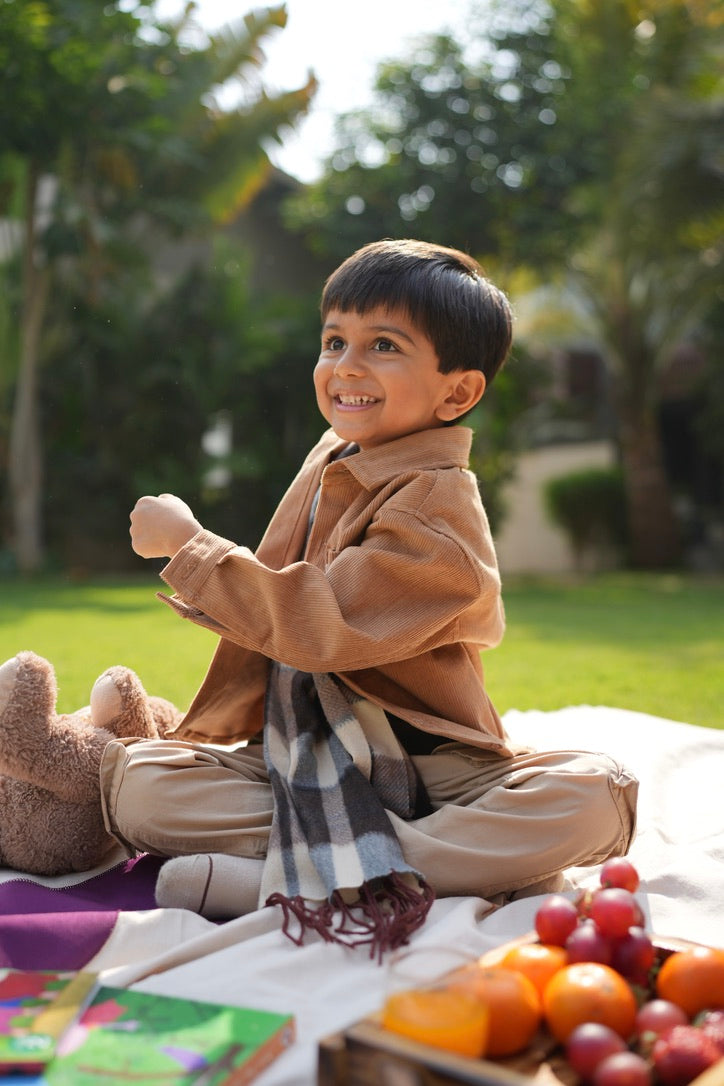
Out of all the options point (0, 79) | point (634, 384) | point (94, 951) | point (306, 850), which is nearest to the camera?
point (94, 951)

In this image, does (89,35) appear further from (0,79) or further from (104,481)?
(104,481)

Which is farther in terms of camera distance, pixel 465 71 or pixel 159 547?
pixel 465 71

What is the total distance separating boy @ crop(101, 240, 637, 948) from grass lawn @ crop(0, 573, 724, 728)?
4.64 feet

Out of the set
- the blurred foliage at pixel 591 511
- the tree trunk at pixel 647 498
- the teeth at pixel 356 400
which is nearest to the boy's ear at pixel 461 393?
the teeth at pixel 356 400

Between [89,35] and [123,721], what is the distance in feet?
28.7

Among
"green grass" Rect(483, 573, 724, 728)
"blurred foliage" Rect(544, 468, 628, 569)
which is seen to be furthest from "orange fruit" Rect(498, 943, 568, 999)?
"blurred foliage" Rect(544, 468, 628, 569)

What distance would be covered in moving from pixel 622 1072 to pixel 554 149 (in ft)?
34.1

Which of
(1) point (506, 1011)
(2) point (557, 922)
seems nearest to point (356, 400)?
(2) point (557, 922)

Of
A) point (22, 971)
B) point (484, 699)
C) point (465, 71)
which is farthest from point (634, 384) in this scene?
point (22, 971)

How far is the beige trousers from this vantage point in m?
1.91

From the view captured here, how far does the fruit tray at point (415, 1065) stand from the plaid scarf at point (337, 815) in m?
0.41

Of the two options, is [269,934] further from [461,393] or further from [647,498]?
[647,498]

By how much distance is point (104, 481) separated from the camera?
1067cm

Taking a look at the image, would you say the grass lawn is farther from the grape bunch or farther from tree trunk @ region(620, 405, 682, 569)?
tree trunk @ region(620, 405, 682, 569)
